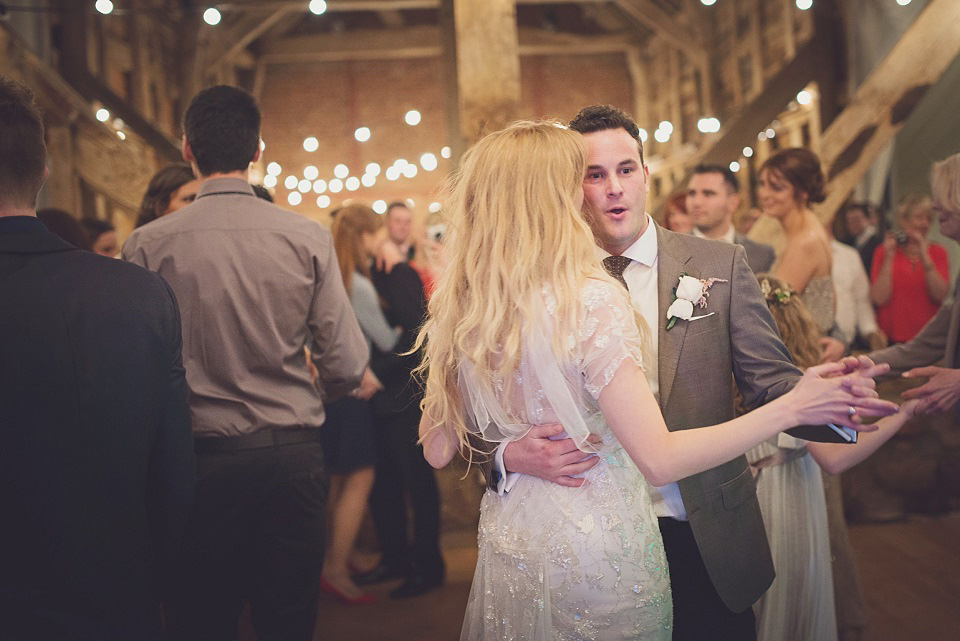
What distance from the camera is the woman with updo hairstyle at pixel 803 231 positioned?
11.7 feet

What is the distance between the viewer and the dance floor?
3465mm

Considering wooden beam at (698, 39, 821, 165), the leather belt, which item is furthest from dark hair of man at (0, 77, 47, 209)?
wooden beam at (698, 39, 821, 165)

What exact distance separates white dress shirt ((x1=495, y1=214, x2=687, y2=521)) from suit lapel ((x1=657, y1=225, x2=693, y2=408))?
30 millimetres

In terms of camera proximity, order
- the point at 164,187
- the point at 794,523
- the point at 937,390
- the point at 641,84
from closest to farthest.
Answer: the point at 937,390 → the point at 794,523 → the point at 164,187 → the point at 641,84

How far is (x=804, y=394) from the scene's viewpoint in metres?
1.55

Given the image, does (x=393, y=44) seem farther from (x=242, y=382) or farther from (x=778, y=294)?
(x=242, y=382)

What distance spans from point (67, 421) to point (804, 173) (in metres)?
2.97

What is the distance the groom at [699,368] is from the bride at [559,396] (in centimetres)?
16

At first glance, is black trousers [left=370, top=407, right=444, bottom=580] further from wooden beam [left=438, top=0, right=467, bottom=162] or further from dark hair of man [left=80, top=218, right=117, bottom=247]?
wooden beam [left=438, top=0, right=467, bottom=162]

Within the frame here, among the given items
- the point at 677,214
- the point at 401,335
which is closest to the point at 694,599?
the point at 401,335

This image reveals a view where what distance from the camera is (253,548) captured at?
2.44m

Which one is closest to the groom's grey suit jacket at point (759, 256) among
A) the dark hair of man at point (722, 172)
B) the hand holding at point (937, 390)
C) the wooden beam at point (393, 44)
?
the dark hair of man at point (722, 172)

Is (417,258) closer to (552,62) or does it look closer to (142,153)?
(142,153)

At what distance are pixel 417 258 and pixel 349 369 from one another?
2.99m
